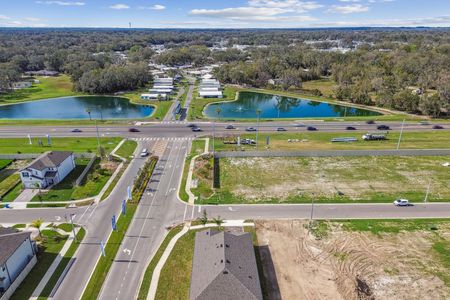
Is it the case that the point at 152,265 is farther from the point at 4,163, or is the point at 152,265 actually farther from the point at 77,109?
the point at 77,109

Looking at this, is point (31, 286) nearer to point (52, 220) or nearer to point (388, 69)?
point (52, 220)

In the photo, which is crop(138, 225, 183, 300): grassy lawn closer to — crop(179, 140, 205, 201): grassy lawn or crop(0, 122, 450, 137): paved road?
crop(179, 140, 205, 201): grassy lawn

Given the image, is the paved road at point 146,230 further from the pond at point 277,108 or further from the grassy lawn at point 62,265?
the pond at point 277,108

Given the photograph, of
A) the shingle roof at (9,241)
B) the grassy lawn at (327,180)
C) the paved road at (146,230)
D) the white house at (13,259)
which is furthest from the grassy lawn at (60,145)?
the white house at (13,259)

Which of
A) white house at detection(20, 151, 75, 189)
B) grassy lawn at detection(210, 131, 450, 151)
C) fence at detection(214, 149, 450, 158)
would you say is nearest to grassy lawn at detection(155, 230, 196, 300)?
white house at detection(20, 151, 75, 189)

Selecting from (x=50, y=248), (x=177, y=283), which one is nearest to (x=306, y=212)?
(x=177, y=283)

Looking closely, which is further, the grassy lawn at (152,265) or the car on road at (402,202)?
the car on road at (402,202)
